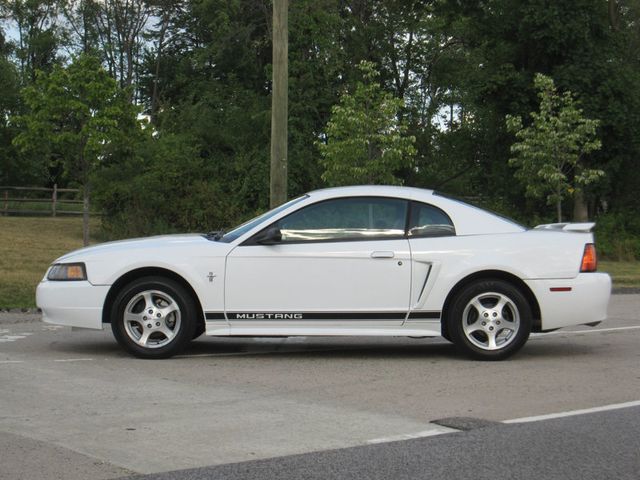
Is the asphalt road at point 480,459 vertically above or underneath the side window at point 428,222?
underneath

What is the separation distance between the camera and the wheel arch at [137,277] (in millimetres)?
8727

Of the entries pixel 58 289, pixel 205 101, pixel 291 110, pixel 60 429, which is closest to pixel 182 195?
pixel 291 110

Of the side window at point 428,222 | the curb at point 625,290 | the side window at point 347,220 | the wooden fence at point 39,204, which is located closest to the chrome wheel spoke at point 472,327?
the side window at point 428,222

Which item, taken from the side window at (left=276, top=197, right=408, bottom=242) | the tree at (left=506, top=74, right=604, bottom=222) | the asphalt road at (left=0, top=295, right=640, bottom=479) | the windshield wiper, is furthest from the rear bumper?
the tree at (left=506, top=74, right=604, bottom=222)

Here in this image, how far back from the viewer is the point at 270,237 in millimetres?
8680

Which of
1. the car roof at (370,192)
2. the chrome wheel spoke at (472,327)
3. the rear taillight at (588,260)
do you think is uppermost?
the car roof at (370,192)

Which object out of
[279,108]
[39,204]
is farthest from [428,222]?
[39,204]

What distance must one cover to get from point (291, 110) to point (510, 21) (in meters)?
10.5

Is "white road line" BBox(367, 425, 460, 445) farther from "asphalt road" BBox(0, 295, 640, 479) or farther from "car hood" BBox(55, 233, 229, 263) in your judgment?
"car hood" BBox(55, 233, 229, 263)

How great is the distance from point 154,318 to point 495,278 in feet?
10.4

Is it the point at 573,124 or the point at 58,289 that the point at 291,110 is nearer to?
the point at 573,124

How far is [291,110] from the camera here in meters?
41.2

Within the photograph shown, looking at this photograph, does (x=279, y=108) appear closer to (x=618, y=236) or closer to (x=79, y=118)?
(x=79, y=118)

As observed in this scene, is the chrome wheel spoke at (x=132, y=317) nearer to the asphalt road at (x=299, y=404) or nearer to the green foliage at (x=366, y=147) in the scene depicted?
the asphalt road at (x=299, y=404)
